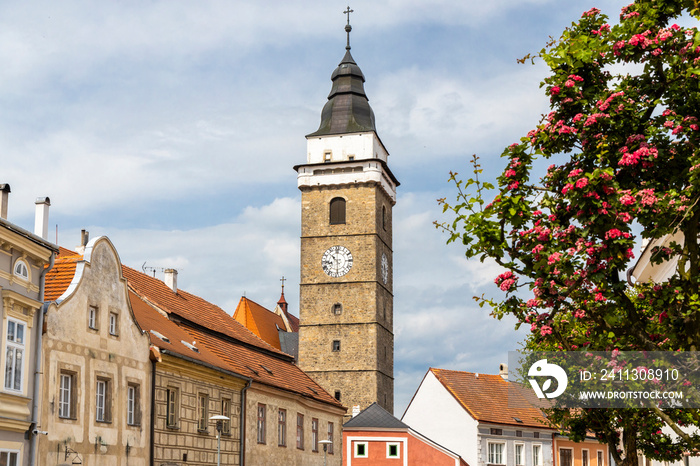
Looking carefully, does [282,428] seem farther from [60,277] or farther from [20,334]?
[20,334]

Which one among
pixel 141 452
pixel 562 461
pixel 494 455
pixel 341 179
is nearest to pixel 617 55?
pixel 141 452

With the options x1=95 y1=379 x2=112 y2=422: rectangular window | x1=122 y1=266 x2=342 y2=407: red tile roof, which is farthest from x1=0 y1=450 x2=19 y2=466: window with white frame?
x1=122 y1=266 x2=342 y2=407: red tile roof

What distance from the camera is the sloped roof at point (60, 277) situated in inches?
949

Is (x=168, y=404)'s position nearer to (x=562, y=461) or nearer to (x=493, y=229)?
(x=493, y=229)

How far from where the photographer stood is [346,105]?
78125mm

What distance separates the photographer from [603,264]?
11.0 metres

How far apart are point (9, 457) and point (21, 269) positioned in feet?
13.6

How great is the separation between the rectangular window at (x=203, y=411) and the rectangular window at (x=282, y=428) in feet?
22.2

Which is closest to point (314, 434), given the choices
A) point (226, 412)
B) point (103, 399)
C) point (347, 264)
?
point (226, 412)

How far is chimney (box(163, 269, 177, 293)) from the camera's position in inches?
1550

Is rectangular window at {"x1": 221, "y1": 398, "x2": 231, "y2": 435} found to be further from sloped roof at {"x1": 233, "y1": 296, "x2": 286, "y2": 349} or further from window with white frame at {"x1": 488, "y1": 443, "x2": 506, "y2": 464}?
sloped roof at {"x1": 233, "y1": 296, "x2": 286, "y2": 349}

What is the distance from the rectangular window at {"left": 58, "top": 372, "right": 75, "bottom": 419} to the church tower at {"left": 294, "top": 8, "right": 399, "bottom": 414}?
45.6 meters

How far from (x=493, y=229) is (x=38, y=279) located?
1414cm

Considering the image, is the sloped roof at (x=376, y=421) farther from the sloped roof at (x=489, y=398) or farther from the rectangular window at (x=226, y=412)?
the rectangular window at (x=226, y=412)
